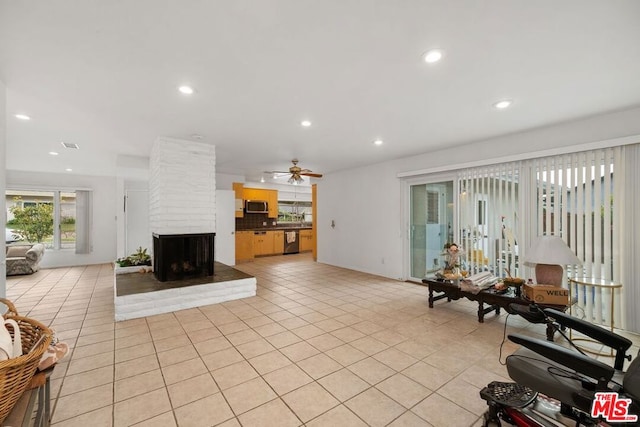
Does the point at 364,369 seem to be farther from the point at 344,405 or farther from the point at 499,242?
the point at 499,242

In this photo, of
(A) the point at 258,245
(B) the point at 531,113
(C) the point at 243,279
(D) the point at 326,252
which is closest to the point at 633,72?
(B) the point at 531,113

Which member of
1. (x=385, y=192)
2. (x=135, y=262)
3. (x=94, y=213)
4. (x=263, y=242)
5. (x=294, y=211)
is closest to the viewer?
(x=135, y=262)

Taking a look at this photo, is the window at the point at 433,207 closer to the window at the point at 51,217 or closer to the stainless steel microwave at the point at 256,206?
the stainless steel microwave at the point at 256,206

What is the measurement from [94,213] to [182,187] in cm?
525

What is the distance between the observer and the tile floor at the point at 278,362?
1833 millimetres

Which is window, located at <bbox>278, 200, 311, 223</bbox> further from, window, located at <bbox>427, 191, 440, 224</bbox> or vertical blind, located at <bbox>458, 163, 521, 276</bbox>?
vertical blind, located at <bbox>458, 163, 521, 276</bbox>

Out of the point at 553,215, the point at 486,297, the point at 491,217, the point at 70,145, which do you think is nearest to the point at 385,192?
the point at 491,217

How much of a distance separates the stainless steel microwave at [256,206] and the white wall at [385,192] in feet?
7.23

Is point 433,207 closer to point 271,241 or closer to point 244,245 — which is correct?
point 244,245

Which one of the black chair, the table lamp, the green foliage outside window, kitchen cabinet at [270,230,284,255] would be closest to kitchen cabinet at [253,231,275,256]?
kitchen cabinet at [270,230,284,255]

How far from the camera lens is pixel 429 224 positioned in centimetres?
526

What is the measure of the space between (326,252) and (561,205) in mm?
5176

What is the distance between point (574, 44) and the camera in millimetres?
1914

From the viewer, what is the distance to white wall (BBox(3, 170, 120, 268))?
706 cm
